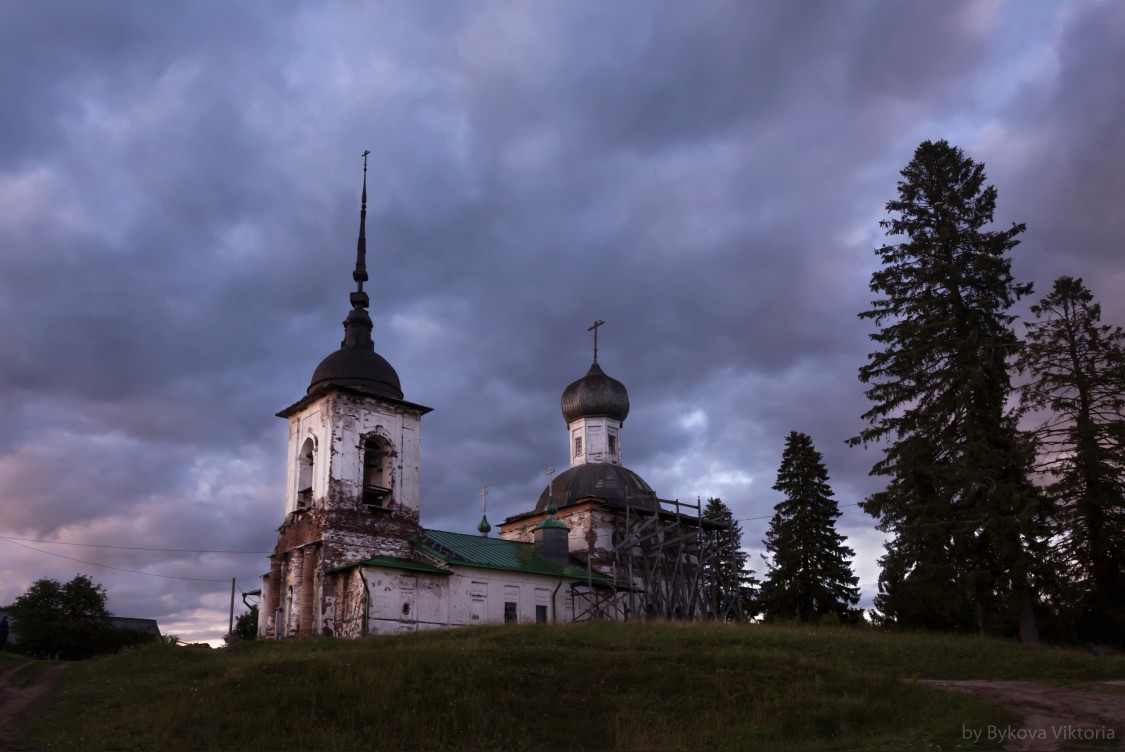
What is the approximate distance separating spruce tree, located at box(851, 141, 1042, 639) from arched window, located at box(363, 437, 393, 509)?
53.0 feet

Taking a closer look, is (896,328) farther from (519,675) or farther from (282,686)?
(282,686)

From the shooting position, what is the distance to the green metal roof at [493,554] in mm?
33906

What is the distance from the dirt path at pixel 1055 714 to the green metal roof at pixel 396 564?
672 inches

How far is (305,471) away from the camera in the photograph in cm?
3450

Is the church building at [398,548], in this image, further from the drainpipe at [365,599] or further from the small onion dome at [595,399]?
the small onion dome at [595,399]

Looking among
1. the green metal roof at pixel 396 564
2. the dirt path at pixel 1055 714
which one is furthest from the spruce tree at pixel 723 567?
the dirt path at pixel 1055 714

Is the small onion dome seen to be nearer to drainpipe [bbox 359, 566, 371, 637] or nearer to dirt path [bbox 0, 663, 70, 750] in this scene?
drainpipe [bbox 359, 566, 371, 637]

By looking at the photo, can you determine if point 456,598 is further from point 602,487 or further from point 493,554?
point 602,487

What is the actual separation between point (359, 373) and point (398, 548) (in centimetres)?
638

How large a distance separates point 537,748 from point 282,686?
531cm

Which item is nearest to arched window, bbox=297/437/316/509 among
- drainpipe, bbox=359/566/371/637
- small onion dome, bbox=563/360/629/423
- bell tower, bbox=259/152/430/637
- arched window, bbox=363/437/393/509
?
bell tower, bbox=259/152/430/637

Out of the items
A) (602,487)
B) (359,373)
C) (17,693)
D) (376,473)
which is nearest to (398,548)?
(376,473)

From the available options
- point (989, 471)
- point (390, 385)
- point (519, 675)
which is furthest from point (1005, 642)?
point (390, 385)

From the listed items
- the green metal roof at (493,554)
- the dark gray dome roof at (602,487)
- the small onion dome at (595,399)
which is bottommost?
the green metal roof at (493,554)
